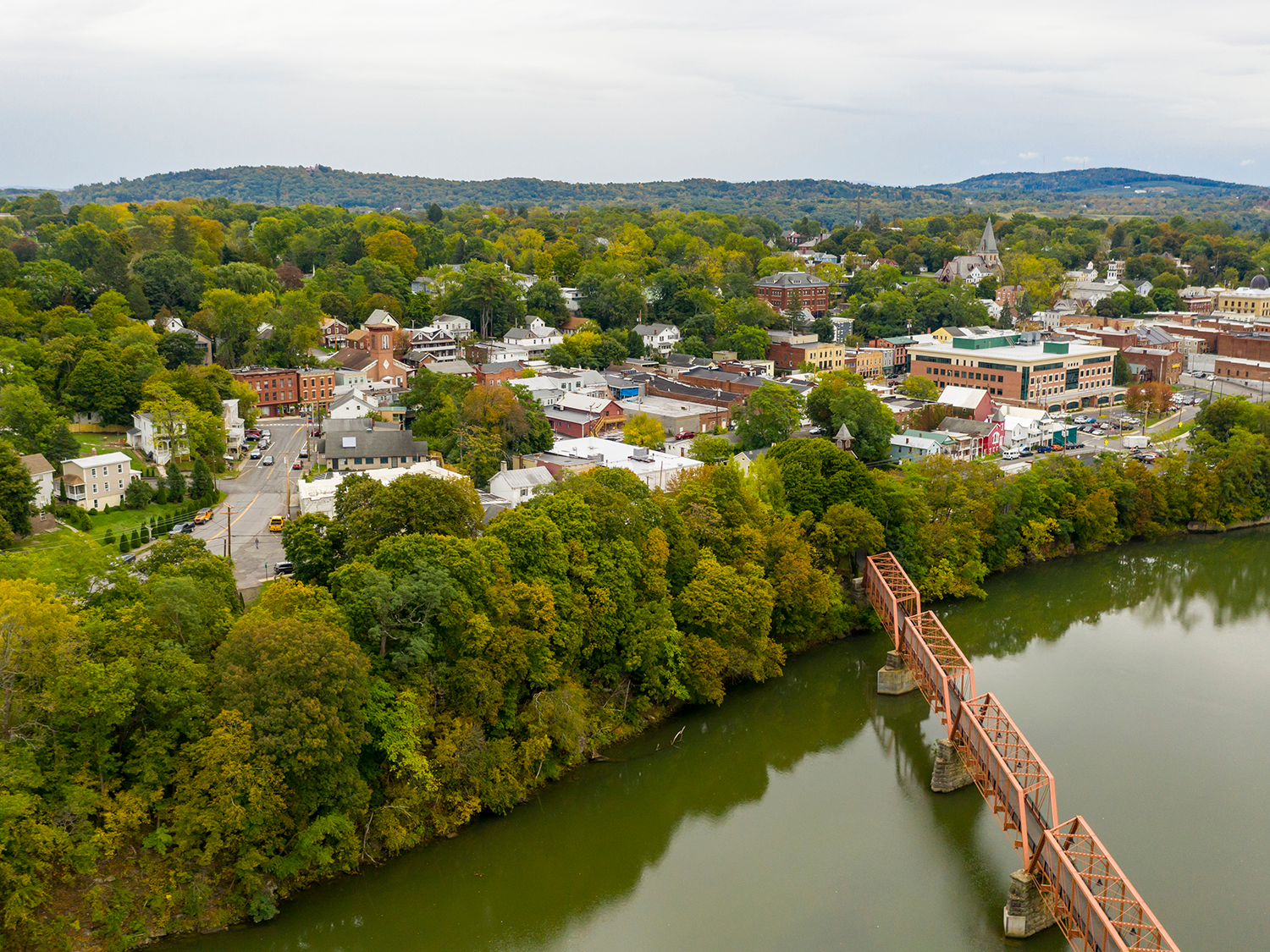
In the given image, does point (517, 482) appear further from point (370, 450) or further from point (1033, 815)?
point (1033, 815)

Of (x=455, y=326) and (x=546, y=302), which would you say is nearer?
(x=455, y=326)

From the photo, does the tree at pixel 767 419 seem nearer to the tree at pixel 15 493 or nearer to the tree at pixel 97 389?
the tree at pixel 97 389

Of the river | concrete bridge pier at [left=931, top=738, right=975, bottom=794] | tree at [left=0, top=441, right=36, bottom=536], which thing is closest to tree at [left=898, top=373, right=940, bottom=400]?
the river

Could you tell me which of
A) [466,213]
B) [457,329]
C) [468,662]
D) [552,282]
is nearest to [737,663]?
[468,662]

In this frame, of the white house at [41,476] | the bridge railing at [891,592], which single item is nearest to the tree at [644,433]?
the bridge railing at [891,592]

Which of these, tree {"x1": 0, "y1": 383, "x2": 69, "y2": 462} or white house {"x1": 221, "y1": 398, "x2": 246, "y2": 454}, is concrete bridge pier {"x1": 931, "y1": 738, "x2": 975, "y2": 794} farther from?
white house {"x1": 221, "y1": 398, "x2": 246, "y2": 454}

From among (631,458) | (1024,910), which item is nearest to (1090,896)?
(1024,910)
